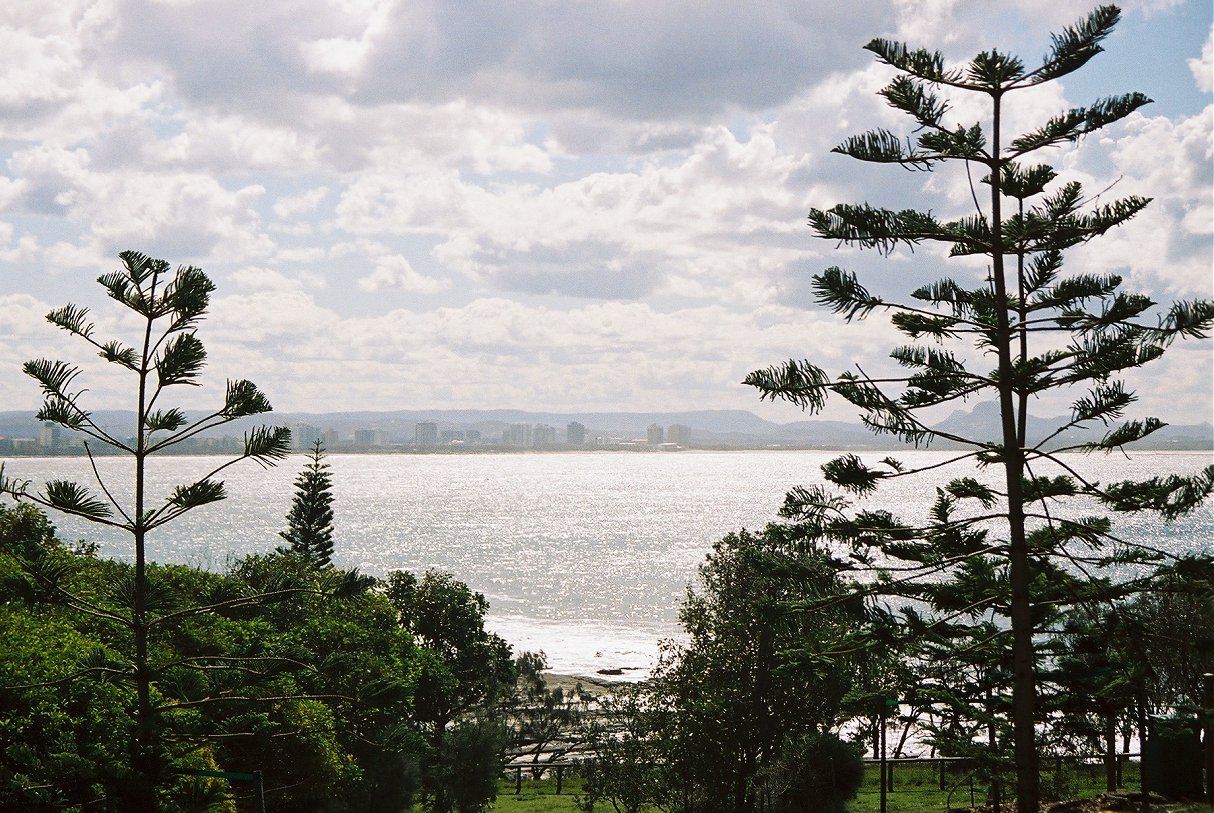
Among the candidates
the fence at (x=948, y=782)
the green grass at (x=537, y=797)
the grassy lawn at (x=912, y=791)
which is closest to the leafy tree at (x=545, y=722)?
the fence at (x=948, y=782)

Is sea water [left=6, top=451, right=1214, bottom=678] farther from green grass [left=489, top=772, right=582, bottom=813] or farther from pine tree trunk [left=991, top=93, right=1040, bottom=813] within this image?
pine tree trunk [left=991, top=93, right=1040, bottom=813]

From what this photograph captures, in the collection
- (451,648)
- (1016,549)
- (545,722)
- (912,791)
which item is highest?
(1016,549)

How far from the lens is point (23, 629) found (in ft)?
42.1

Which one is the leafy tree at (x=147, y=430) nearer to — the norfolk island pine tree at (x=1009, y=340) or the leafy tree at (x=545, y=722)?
the norfolk island pine tree at (x=1009, y=340)

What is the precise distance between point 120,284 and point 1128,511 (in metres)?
7.48

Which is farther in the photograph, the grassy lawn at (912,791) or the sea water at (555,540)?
the sea water at (555,540)

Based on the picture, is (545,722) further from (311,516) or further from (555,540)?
(555,540)

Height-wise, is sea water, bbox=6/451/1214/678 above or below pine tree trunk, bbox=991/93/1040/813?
below

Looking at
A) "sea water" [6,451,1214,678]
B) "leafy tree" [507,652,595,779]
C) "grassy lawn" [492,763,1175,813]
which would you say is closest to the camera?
"grassy lawn" [492,763,1175,813]

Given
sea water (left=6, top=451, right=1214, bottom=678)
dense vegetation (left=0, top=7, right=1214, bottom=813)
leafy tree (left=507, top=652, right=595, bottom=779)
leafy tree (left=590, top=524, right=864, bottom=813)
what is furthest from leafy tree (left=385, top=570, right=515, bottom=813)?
dense vegetation (left=0, top=7, right=1214, bottom=813)

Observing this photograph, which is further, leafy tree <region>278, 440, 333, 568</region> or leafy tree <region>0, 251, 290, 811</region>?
leafy tree <region>278, 440, 333, 568</region>

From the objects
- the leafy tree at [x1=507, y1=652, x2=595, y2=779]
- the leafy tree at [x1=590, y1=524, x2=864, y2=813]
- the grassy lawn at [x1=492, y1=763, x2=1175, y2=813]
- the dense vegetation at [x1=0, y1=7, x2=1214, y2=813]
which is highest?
the dense vegetation at [x1=0, y1=7, x2=1214, y2=813]

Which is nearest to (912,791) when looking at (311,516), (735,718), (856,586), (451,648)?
(735,718)

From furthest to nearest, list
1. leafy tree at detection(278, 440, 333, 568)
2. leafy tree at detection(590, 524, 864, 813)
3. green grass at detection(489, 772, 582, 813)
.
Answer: leafy tree at detection(278, 440, 333, 568), green grass at detection(489, 772, 582, 813), leafy tree at detection(590, 524, 864, 813)
